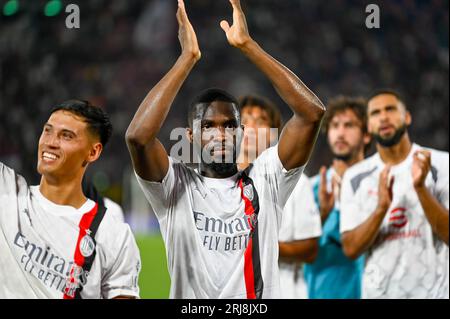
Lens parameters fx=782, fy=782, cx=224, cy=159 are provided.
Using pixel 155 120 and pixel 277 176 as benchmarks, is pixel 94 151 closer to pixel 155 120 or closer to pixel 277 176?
pixel 155 120

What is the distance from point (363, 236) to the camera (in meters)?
5.12

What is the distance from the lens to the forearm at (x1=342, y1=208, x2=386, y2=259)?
5043 mm

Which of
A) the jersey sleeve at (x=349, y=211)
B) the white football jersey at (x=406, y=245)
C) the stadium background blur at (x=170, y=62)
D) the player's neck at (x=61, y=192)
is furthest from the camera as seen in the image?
the stadium background blur at (x=170, y=62)

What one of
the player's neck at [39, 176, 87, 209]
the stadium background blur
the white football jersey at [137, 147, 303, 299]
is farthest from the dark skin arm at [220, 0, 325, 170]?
the stadium background blur

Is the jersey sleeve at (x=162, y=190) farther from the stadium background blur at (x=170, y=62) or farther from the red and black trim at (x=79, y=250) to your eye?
the stadium background blur at (x=170, y=62)

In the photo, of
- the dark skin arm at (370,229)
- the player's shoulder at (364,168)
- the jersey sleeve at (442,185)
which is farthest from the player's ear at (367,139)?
the dark skin arm at (370,229)

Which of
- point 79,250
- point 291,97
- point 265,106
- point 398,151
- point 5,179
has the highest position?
point 265,106

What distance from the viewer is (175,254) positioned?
337cm

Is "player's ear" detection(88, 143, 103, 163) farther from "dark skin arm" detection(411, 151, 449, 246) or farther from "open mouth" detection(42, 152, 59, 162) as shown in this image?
"dark skin arm" detection(411, 151, 449, 246)

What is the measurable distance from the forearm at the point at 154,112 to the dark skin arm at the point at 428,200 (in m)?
2.19

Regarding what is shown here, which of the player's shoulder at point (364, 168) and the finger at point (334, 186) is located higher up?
the player's shoulder at point (364, 168)

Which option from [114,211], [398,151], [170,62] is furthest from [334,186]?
[170,62]

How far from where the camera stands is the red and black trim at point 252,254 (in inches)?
131

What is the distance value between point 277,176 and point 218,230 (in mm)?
350
